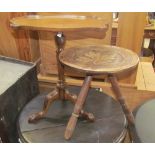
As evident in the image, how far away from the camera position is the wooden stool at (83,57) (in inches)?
29.8

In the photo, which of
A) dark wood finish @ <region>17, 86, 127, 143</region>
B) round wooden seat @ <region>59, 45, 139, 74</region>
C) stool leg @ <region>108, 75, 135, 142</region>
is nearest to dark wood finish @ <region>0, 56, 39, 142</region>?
dark wood finish @ <region>17, 86, 127, 143</region>

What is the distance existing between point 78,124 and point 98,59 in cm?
33

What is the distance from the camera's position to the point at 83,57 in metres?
0.85

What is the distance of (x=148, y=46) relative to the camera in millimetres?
2557

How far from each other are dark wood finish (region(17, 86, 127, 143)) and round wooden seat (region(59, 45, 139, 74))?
1.04 feet

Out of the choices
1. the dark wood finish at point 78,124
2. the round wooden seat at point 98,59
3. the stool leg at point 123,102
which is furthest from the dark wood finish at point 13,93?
the stool leg at point 123,102

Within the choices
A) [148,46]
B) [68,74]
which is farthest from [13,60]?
[148,46]

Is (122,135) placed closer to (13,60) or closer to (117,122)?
(117,122)

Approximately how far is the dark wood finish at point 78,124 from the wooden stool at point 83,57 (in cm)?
4

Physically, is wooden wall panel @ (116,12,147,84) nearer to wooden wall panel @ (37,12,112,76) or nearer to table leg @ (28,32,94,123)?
wooden wall panel @ (37,12,112,76)

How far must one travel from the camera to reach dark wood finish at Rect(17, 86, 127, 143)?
91 centimetres

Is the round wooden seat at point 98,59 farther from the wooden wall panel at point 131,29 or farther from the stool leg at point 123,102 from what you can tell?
the wooden wall panel at point 131,29

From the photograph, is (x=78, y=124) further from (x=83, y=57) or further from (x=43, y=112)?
(x=83, y=57)

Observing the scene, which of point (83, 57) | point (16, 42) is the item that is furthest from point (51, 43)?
point (83, 57)
